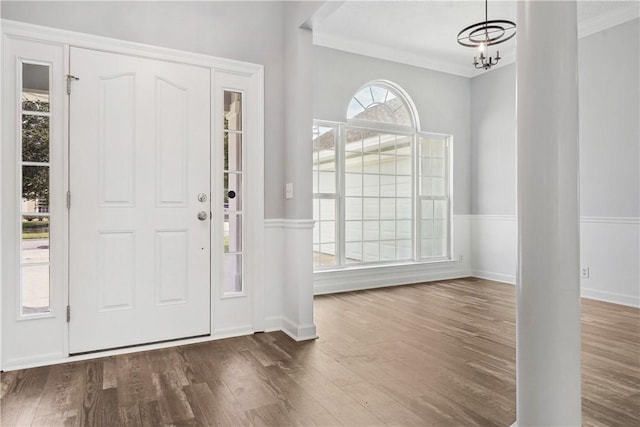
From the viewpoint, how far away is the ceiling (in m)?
4.02

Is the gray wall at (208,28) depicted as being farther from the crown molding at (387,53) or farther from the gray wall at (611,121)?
the gray wall at (611,121)

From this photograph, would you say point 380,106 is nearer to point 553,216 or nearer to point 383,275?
point 383,275

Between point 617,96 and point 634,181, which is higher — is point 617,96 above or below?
above

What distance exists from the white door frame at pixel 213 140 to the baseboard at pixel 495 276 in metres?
3.67

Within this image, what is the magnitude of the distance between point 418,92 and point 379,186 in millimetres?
1445

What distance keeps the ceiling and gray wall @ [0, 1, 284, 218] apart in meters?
0.58

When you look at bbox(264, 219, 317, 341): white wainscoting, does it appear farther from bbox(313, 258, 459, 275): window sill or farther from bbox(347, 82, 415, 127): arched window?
bbox(347, 82, 415, 127): arched window

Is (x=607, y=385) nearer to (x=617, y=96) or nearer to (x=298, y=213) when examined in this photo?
(x=298, y=213)

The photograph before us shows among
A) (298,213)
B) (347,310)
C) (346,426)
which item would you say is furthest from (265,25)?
(346,426)

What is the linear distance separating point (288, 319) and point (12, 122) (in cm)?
232

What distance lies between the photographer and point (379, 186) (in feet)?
17.4

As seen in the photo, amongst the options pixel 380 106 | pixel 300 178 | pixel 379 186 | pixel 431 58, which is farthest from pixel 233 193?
pixel 431 58

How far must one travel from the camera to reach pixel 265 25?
3.27 m

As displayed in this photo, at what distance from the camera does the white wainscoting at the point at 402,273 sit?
475 centimetres
